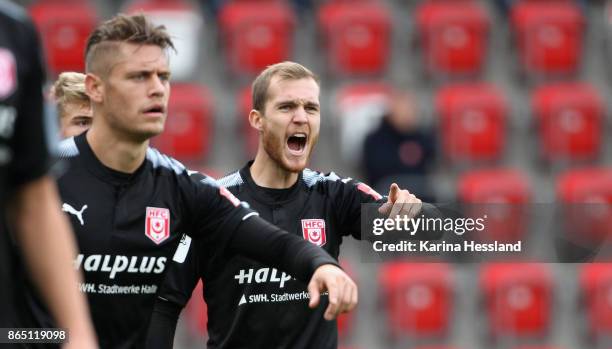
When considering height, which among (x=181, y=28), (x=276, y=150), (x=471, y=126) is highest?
(x=181, y=28)

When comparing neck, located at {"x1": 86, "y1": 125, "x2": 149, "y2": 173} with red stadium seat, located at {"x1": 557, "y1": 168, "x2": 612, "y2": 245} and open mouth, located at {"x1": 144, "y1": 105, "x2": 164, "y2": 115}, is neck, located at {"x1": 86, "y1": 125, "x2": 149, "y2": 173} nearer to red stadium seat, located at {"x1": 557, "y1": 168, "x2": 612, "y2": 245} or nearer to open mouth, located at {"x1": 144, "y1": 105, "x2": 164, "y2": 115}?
open mouth, located at {"x1": 144, "y1": 105, "x2": 164, "y2": 115}

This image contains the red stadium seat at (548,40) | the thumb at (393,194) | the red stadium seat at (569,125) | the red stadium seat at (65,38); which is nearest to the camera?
the thumb at (393,194)

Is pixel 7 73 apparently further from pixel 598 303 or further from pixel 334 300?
pixel 598 303

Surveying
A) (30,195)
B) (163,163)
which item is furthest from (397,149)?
(30,195)

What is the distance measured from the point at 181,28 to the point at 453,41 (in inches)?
99.6

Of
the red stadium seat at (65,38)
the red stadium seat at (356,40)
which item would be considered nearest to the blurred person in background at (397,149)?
the red stadium seat at (356,40)

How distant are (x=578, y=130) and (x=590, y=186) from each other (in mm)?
962

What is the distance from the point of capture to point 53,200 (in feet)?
8.18

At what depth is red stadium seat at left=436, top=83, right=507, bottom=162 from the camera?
10.4m

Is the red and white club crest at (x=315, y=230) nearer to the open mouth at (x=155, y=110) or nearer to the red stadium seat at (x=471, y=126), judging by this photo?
the open mouth at (x=155, y=110)

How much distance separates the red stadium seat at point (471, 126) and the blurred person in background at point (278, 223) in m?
5.15

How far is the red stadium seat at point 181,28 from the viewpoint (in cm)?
1056

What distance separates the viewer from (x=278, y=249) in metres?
3.87

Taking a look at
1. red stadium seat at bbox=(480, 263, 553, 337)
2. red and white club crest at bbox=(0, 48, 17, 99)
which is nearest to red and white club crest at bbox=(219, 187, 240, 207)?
red and white club crest at bbox=(0, 48, 17, 99)
